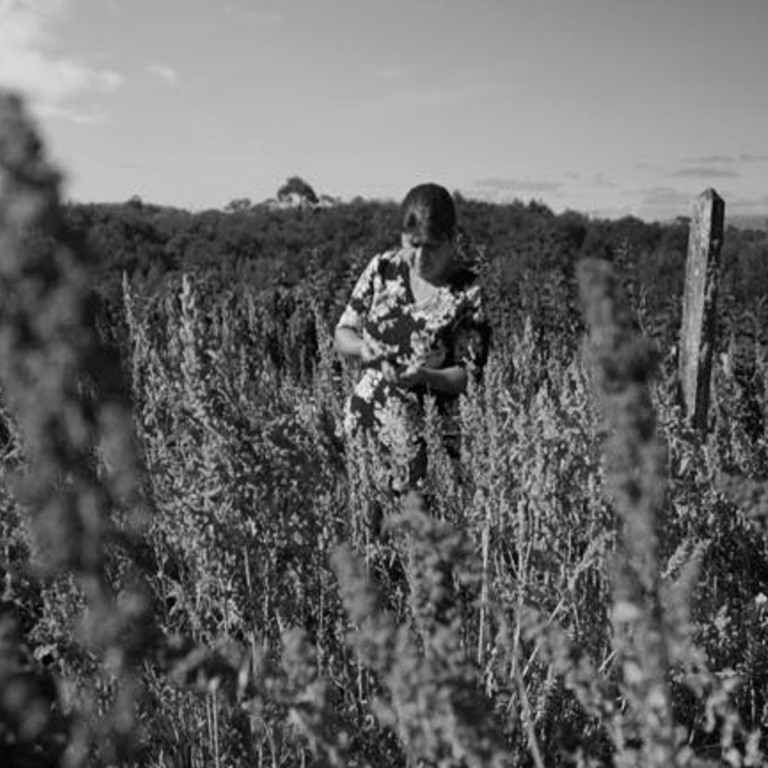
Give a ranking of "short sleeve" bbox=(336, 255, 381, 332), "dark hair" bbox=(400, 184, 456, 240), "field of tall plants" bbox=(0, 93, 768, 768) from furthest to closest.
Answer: "short sleeve" bbox=(336, 255, 381, 332)
"dark hair" bbox=(400, 184, 456, 240)
"field of tall plants" bbox=(0, 93, 768, 768)

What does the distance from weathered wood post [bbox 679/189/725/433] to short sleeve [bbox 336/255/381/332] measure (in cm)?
134

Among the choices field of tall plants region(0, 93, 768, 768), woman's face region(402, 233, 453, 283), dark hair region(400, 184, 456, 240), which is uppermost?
dark hair region(400, 184, 456, 240)

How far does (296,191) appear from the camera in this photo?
3875 cm

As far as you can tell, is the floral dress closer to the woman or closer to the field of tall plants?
the woman

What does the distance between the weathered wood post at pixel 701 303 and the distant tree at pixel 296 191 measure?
33.4 m

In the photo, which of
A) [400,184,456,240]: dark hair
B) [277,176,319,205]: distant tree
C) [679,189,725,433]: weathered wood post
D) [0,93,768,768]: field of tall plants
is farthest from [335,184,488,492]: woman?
[277,176,319,205]: distant tree

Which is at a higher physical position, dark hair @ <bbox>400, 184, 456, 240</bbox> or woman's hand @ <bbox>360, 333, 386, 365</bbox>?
dark hair @ <bbox>400, 184, 456, 240</bbox>

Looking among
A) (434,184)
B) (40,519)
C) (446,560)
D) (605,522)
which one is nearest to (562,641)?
(446,560)

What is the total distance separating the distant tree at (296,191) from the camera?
37225 millimetres

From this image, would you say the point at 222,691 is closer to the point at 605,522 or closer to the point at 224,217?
the point at 605,522

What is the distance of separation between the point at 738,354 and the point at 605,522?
6267 mm

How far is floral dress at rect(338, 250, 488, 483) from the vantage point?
3.76m

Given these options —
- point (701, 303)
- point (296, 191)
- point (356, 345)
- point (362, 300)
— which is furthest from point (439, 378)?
point (296, 191)

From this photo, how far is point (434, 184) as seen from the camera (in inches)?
144
